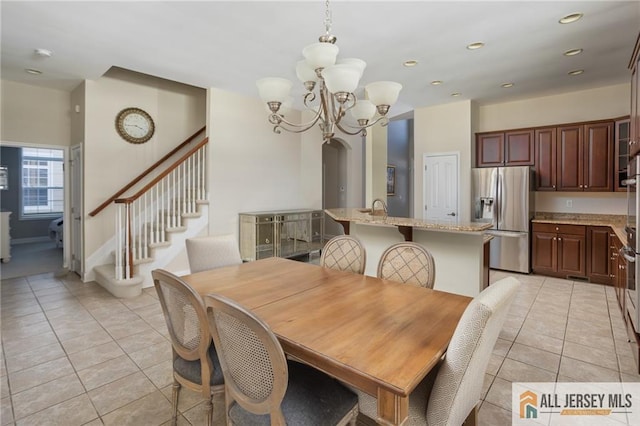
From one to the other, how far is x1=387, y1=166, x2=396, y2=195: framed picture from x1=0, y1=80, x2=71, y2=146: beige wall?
7.46 m

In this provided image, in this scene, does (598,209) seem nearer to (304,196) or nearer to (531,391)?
(531,391)

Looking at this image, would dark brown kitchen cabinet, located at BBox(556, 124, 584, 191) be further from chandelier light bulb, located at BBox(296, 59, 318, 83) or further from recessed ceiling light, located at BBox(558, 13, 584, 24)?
chandelier light bulb, located at BBox(296, 59, 318, 83)

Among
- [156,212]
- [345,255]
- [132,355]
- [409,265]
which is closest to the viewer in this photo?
[409,265]

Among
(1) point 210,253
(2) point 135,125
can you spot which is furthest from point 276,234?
(2) point 135,125

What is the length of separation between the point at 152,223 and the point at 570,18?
534 centimetres

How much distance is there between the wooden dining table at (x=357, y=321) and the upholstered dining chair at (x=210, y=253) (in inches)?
11.8

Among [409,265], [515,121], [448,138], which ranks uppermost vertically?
[515,121]

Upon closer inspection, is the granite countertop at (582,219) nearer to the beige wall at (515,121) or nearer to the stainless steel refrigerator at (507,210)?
the beige wall at (515,121)

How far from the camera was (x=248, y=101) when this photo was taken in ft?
18.2

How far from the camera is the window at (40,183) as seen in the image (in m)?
7.90

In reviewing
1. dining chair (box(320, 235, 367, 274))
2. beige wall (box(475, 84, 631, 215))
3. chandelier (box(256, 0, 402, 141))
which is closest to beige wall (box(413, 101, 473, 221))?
beige wall (box(475, 84, 631, 215))

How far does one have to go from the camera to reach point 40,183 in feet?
26.7

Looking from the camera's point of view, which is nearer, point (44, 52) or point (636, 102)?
point (636, 102)

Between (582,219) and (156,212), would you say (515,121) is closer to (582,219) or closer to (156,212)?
(582,219)
